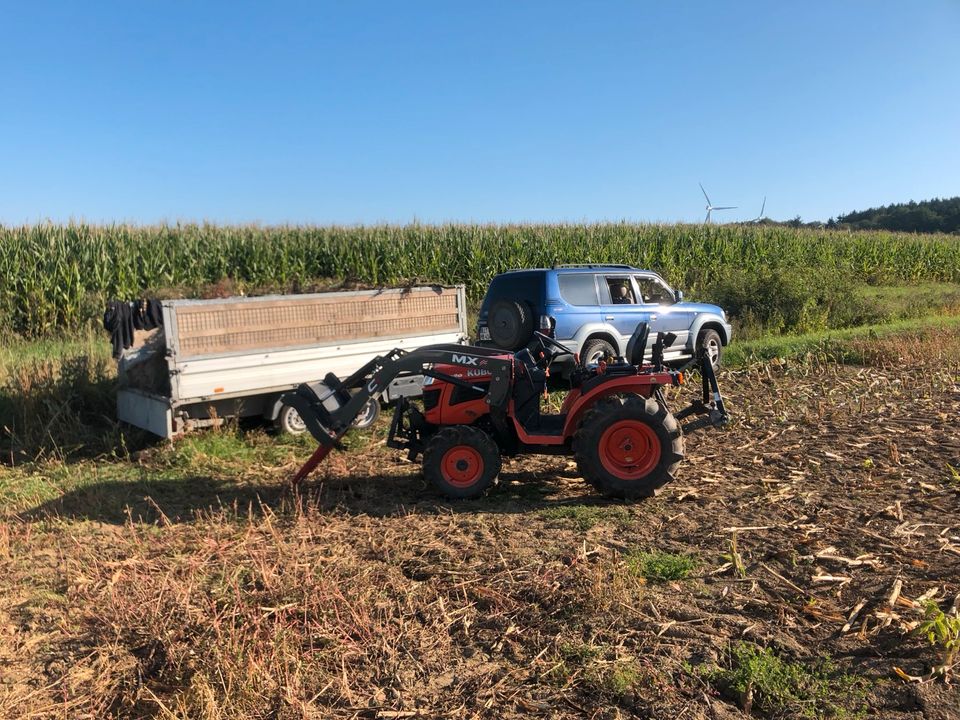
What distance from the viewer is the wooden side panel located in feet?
28.5

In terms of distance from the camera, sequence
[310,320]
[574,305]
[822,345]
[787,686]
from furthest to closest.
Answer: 1. [822,345]
2. [574,305]
3. [310,320]
4. [787,686]

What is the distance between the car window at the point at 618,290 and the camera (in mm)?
12645

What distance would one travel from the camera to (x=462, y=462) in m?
6.78

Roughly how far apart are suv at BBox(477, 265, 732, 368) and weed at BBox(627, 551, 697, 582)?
592 centimetres

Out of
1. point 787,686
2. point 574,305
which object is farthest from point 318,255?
point 787,686

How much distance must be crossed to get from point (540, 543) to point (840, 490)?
300cm

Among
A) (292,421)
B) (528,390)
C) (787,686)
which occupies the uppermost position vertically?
(528,390)

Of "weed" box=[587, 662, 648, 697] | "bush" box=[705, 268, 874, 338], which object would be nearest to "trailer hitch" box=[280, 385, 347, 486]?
"weed" box=[587, 662, 648, 697]

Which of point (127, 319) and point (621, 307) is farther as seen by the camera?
point (621, 307)

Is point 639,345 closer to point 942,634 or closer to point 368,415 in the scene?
point 942,634

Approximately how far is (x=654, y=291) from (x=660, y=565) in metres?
8.88

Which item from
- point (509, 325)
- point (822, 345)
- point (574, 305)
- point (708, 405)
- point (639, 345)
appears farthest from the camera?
point (822, 345)

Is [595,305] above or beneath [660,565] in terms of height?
above

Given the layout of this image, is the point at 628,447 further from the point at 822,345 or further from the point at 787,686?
the point at 822,345
